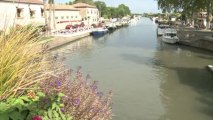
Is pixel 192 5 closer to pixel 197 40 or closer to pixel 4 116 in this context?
pixel 197 40

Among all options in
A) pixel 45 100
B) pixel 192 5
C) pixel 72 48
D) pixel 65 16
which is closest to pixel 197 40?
pixel 192 5

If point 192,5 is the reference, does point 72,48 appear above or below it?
below

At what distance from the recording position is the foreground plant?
4.63 m

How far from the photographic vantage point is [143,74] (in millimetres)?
20891

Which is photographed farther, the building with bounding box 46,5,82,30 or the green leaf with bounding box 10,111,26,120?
the building with bounding box 46,5,82,30

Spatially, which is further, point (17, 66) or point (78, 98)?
point (78, 98)

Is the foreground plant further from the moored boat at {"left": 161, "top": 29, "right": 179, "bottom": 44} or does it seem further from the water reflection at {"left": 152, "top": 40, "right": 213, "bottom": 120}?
the moored boat at {"left": 161, "top": 29, "right": 179, "bottom": 44}

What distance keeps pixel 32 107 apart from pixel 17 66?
0.79 meters

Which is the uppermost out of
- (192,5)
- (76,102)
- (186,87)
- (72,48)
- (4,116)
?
(192,5)

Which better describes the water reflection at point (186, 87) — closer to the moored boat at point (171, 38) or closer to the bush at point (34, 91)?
the bush at point (34, 91)

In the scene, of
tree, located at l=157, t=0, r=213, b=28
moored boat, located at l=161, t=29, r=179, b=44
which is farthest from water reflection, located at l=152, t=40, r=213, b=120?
tree, located at l=157, t=0, r=213, b=28

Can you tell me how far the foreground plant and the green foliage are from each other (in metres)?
0.17

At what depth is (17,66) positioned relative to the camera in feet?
15.6

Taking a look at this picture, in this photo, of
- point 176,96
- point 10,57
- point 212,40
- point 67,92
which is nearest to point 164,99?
point 176,96
